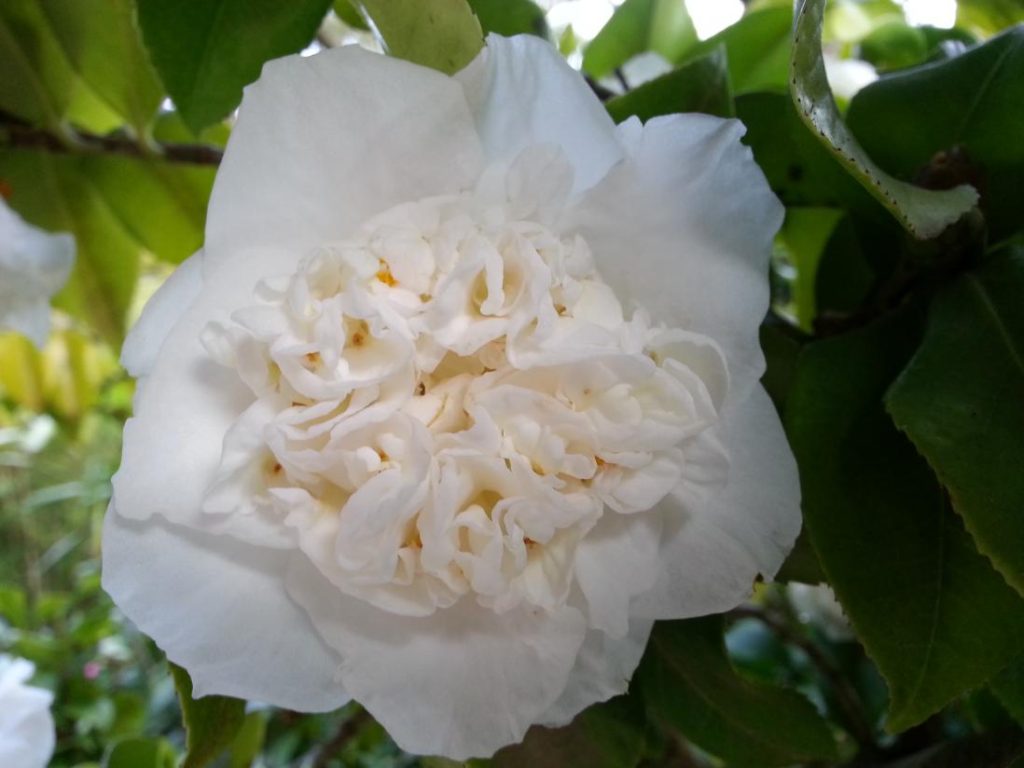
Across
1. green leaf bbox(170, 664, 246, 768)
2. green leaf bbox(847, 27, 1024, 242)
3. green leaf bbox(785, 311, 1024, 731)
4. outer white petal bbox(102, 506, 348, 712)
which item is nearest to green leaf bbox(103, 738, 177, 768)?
green leaf bbox(170, 664, 246, 768)

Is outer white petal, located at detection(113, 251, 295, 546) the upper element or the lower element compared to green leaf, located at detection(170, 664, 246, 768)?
upper

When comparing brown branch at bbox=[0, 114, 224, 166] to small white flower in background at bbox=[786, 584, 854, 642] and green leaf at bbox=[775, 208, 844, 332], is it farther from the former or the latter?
small white flower in background at bbox=[786, 584, 854, 642]

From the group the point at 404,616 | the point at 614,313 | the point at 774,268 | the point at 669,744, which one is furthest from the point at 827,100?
the point at 669,744

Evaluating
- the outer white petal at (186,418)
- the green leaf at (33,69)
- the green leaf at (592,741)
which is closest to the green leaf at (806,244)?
the green leaf at (592,741)

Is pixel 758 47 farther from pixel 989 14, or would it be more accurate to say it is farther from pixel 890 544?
pixel 890 544

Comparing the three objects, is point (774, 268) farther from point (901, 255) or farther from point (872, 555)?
point (872, 555)

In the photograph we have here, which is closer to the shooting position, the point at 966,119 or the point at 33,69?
the point at 966,119

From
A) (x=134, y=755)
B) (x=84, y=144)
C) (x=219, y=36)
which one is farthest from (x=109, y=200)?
(x=134, y=755)

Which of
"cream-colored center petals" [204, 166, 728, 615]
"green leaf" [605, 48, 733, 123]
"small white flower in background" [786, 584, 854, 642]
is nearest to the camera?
"cream-colored center petals" [204, 166, 728, 615]
